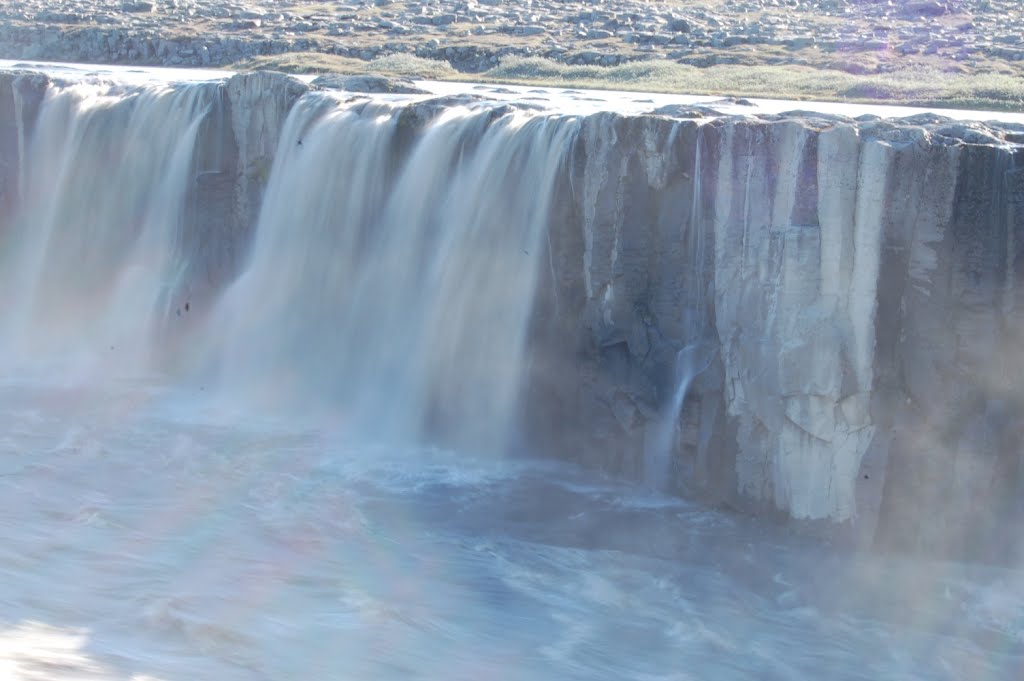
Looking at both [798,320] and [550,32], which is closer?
[798,320]

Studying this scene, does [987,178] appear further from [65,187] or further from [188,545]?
[65,187]

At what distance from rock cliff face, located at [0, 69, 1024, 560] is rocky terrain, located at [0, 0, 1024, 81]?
15874 millimetres

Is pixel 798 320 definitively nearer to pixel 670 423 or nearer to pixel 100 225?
pixel 670 423

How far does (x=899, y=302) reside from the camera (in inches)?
515

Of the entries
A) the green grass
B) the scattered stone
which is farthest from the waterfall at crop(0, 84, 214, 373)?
the green grass

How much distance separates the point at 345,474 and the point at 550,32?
2541 centimetres

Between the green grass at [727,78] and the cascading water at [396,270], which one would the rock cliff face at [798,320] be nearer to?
the cascading water at [396,270]

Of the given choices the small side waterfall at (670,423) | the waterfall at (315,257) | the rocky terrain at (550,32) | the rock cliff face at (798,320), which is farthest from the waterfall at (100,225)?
the rocky terrain at (550,32)

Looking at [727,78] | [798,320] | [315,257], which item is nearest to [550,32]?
[727,78]

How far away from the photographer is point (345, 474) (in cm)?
1522

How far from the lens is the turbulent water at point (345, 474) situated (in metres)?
11.4

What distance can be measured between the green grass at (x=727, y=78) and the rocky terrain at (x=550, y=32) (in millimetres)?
1229

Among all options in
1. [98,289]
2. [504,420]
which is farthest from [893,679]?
[98,289]

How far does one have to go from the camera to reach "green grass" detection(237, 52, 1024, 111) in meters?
23.8
